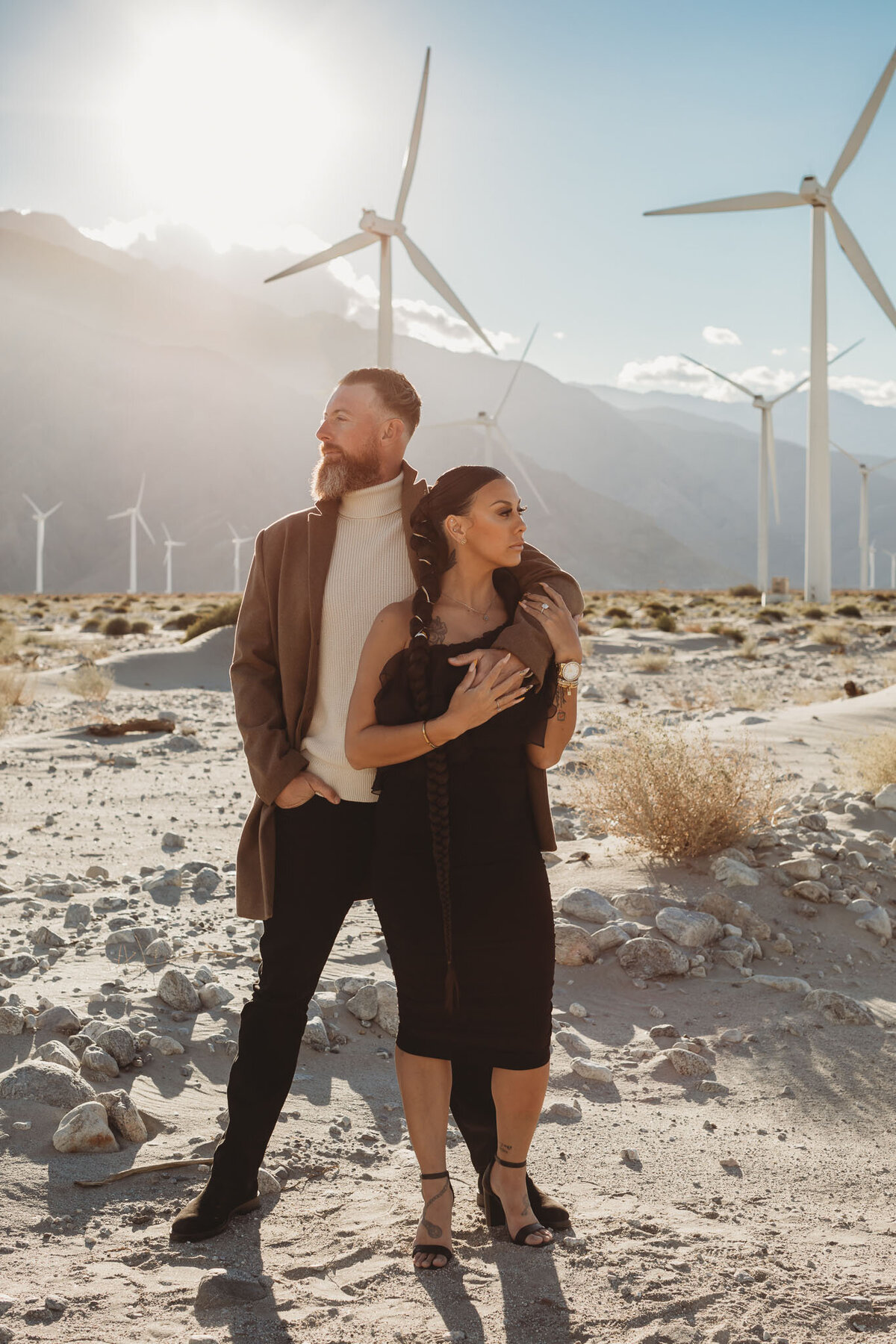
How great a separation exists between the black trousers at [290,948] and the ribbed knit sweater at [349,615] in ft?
0.35

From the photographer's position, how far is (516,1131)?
9.91ft

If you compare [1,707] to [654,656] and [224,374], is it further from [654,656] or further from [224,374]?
[224,374]

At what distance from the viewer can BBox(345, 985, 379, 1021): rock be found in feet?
15.5

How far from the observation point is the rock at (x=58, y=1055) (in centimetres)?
396

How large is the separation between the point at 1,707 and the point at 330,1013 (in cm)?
1031

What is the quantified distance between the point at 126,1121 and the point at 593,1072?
1.81 m

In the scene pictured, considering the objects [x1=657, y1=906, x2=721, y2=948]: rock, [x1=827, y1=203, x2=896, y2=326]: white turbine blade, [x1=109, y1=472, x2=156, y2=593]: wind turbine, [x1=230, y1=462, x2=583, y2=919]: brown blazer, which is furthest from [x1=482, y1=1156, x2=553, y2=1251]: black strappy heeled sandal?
[x1=109, y1=472, x2=156, y2=593]: wind turbine

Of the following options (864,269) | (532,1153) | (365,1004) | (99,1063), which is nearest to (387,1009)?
(365,1004)

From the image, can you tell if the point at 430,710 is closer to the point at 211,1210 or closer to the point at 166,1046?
the point at 211,1210

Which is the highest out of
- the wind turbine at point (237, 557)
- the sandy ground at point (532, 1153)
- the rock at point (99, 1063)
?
the wind turbine at point (237, 557)

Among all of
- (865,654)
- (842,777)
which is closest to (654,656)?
(865,654)

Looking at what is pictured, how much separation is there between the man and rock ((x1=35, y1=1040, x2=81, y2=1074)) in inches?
40.6

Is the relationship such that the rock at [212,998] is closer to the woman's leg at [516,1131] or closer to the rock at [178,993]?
the rock at [178,993]

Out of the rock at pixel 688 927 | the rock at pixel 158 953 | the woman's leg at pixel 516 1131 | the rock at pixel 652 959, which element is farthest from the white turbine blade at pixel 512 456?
the woman's leg at pixel 516 1131
